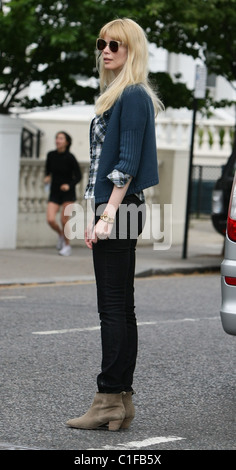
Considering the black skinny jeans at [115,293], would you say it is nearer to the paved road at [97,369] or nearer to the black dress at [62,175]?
the paved road at [97,369]

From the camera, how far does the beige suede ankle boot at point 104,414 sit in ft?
21.3

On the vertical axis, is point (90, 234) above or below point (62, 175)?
above

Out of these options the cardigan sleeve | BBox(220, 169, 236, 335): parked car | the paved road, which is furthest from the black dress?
the cardigan sleeve

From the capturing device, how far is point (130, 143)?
248 inches

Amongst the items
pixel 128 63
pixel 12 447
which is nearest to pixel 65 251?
pixel 128 63

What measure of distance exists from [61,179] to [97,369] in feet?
32.1

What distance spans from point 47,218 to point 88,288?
3.60 meters

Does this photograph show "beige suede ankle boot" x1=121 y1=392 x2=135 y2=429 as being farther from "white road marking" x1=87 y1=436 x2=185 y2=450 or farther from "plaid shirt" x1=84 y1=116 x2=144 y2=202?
"plaid shirt" x1=84 y1=116 x2=144 y2=202

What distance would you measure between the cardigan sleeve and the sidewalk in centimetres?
795

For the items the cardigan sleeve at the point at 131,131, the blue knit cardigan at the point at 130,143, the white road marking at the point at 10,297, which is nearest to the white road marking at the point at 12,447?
the blue knit cardigan at the point at 130,143

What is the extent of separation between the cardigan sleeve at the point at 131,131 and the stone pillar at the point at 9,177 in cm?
1191

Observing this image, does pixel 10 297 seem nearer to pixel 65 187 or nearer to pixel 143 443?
pixel 65 187

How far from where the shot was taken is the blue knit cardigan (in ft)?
20.7
